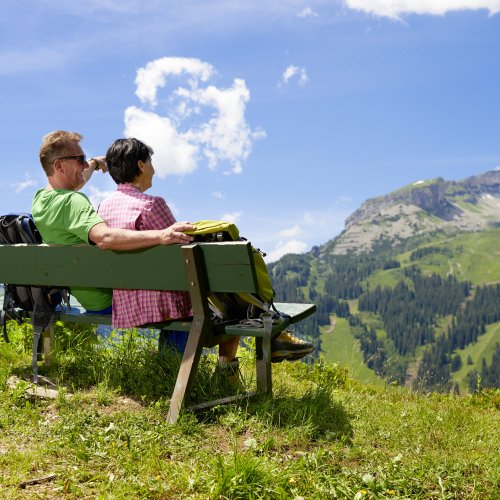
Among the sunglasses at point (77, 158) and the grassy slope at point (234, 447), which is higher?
the sunglasses at point (77, 158)

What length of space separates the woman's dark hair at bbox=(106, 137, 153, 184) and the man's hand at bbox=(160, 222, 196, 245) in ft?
3.17

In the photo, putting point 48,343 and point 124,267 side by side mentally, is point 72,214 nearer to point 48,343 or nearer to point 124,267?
point 124,267

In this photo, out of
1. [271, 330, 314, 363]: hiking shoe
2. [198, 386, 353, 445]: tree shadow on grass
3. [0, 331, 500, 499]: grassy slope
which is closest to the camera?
[0, 331, 500, 499]: grassy slope

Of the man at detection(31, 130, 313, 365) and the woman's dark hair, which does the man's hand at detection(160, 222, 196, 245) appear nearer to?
the man at detection(31, 130, 313, 365)


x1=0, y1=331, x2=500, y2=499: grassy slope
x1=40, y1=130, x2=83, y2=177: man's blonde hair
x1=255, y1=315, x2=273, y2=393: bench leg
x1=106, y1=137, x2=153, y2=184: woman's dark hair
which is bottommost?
x1=0, y1=331, x2=500, y2=499: grassy slope

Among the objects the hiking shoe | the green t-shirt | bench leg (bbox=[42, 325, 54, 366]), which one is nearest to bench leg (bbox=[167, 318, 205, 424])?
the hiking shoe

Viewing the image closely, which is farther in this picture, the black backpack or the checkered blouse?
the black backpack

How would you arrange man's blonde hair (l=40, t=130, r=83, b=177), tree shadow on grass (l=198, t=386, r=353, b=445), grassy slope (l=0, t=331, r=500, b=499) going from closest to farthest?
grassy slope (l=0, t=331, r=500, b=499) → tree shadow on grass (l=198, t=386, r=353, b=445) → man's blonde hair (l=40, t=130, r=83, b=177)

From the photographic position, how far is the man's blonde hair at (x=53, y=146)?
5980 mm

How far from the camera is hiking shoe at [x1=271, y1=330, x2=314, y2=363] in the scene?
577 centimetres

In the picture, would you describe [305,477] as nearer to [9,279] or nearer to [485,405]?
[9,279]

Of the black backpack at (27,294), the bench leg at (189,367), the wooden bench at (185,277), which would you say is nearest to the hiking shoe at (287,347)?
the wooden bench at (185,277)

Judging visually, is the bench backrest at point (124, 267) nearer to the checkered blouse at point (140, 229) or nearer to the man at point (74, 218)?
the man at point (74, 218)

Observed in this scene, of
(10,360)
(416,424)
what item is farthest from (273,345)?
(10,360)
